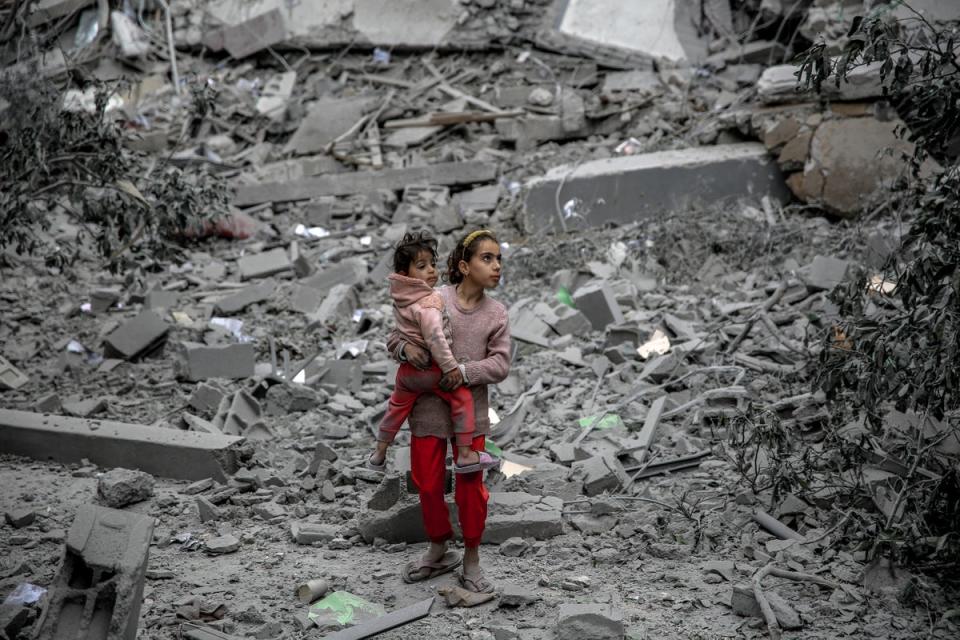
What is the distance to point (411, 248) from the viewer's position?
12.5ft

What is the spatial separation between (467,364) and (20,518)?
9.14 ft

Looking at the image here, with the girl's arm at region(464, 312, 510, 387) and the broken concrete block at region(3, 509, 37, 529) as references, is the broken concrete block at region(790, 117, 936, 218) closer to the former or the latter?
the girl's arm at region(464, 312, 510, 387)

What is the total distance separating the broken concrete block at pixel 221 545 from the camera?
184 inches

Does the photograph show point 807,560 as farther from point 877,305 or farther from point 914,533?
point 877,305

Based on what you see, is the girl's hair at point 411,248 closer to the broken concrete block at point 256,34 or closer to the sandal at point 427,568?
the sandal at point 427,568

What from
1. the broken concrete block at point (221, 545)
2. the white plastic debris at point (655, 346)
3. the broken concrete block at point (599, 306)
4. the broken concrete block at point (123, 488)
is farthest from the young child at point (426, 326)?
the broken concrete block at point (599, 306)

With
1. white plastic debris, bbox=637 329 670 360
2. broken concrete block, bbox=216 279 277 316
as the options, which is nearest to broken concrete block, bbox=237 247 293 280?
broken concrete block, bbox=216 279 277 316

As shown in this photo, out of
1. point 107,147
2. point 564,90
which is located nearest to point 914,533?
point 107,147

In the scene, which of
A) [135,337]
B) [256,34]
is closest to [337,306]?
[135,337]

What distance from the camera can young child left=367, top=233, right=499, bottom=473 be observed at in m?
3.80

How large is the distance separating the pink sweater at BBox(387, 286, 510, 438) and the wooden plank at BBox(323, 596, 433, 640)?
30.0 inches

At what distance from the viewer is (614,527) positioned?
15.8 ft

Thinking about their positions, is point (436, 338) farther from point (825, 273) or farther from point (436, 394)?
point (825, 273)

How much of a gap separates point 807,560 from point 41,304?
7.87 m
